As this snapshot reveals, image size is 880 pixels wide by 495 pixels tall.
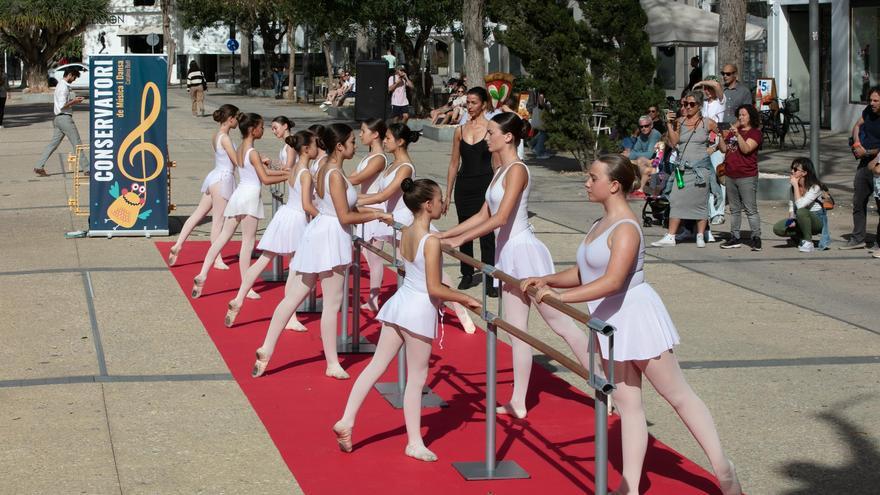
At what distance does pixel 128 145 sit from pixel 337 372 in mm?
7668

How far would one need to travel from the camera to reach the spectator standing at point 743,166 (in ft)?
46.6

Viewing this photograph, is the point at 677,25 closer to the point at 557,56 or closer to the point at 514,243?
the point at 557,56

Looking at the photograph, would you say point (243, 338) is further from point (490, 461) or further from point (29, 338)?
point (490, 461)

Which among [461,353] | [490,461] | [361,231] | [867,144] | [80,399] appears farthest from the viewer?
[867,144]

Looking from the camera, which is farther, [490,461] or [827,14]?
[827,14]

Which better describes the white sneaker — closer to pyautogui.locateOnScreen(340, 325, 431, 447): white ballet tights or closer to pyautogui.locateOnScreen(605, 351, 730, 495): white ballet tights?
pyautogui.locateOnScreen(340, 325, 431, 447): white ballet tights

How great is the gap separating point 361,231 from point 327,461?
13.2ft

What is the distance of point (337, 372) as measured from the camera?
8.90m

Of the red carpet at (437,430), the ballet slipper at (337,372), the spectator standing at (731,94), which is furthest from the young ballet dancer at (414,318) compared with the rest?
the spectator standing at (731,94)

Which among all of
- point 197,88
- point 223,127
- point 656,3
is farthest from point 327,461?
point 197,88

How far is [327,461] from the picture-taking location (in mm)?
6945

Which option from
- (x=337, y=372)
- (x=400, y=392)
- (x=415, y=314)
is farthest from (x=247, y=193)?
(x=415, y=314)

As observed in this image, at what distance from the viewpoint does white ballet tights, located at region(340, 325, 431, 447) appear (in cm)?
688

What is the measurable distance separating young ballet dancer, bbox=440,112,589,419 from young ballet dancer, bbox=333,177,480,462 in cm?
73
